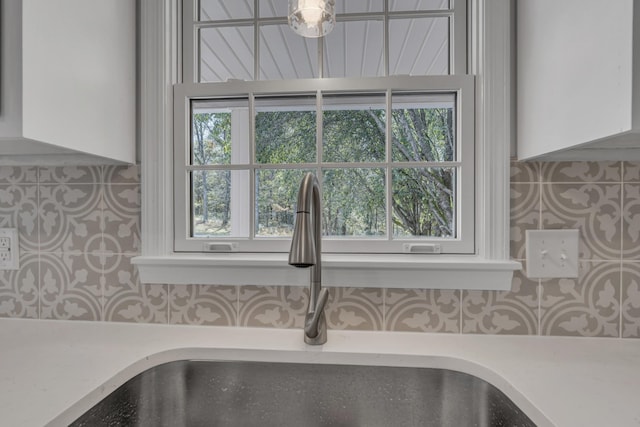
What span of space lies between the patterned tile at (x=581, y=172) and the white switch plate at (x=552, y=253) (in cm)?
15

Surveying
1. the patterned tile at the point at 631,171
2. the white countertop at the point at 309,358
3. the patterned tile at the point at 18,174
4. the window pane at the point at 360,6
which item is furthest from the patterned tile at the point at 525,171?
the patterned tile at the point at 18,174

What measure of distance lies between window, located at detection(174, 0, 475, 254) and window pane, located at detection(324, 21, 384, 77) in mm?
26

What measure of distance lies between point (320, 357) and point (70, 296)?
2.68 feet

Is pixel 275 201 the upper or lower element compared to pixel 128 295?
upper

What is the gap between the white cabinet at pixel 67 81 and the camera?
590mm

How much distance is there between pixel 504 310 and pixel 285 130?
86cm

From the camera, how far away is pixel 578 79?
2.03ft

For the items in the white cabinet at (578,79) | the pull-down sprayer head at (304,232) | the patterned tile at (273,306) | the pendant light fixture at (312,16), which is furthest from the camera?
the patterned tile at (273,306)

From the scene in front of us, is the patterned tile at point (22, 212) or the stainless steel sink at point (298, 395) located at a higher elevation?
the patterned tile at point (22, 212)

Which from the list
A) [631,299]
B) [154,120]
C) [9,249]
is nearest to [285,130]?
[154,120]

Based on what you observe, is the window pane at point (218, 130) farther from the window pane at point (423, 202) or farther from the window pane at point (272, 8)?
the window pane at point (423, 202)

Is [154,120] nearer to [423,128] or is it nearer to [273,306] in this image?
[273,306]

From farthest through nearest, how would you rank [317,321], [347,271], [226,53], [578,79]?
[226,53]
[347,271]
[317,321]
[578,79]

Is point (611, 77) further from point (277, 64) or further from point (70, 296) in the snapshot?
point (70, 296)
